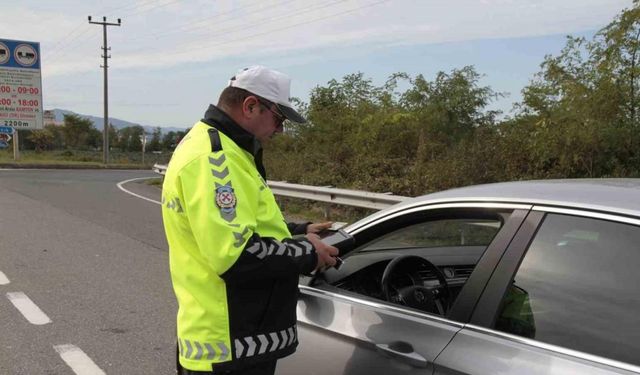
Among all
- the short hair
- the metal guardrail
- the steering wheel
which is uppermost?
the short hair

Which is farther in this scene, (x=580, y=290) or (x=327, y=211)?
(x=327, y=211)

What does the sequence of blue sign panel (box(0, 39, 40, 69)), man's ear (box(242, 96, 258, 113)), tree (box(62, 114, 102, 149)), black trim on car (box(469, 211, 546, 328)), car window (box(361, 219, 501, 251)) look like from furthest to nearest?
tree (box(62, 114, 102, 149)) < blue sign panel (box(0, 39, 40, 69)) < car window (box(361, 219, 501, 251)) < man's ear (box(242, 96, 258, 113)) < black trim on car (box(469, 211, 546, 328))

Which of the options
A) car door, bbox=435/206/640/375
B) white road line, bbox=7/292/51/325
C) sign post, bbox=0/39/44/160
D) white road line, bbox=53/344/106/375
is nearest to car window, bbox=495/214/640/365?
car door, bbox=435/206/640/375

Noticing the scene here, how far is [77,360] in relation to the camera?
13.6 feet

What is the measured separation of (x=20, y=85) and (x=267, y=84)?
107 ft

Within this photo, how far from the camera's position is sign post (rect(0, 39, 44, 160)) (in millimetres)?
29781

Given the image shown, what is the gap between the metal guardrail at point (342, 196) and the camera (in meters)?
9.16

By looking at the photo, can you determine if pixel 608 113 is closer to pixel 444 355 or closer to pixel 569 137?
pixel 569 137

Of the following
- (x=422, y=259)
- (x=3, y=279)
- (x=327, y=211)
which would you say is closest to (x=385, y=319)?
(x=422, y=259)

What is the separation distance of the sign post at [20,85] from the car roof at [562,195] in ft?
106

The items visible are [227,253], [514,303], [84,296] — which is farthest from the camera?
[84,296]

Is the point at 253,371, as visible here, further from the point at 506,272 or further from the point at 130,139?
the point at 130,139

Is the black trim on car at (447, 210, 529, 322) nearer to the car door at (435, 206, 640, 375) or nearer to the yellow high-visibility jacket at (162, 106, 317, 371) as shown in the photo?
the car door at (435, 206, 640, 375)

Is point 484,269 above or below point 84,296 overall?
above
